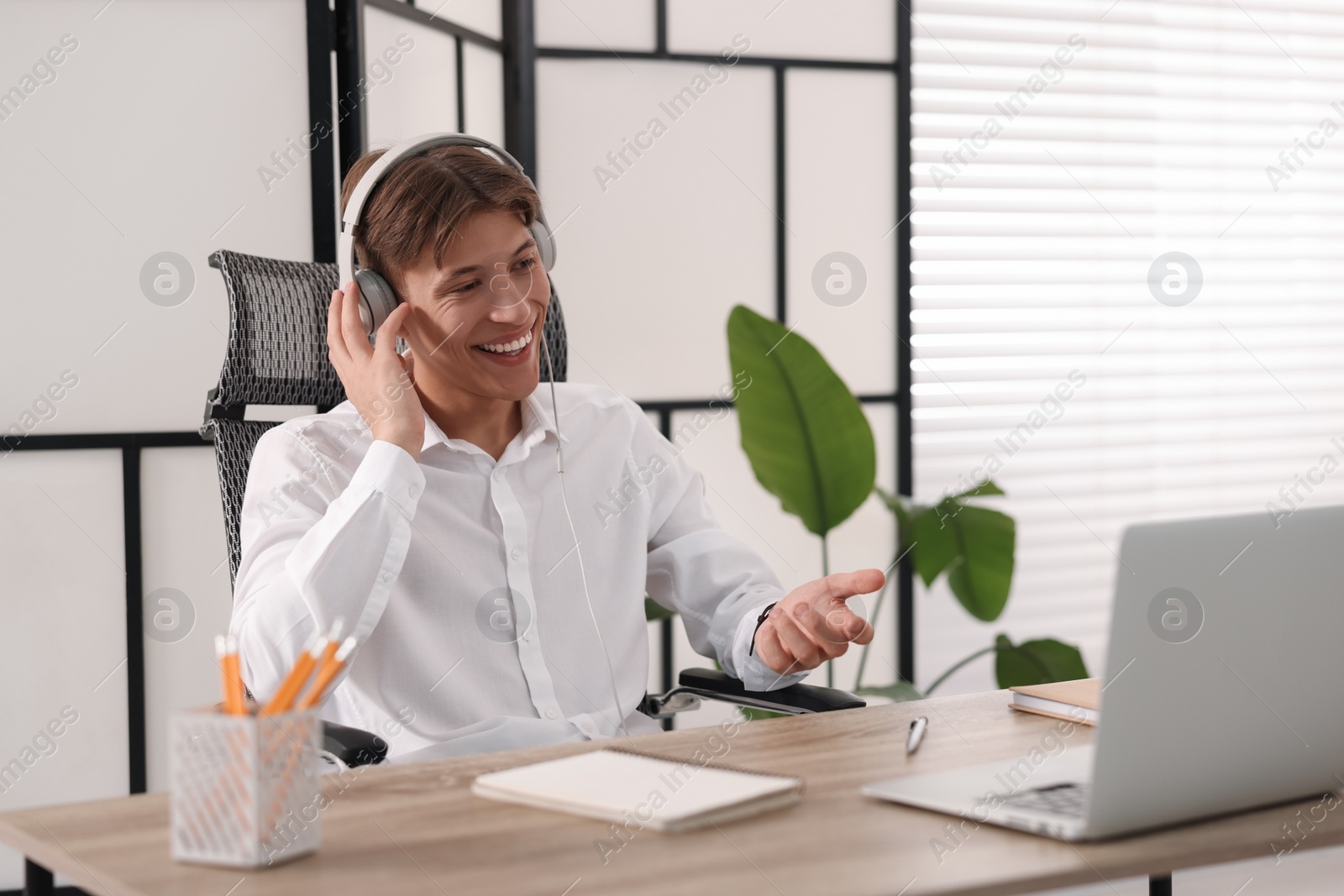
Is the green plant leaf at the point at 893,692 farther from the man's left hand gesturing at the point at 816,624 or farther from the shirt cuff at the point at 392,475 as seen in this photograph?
the shirt cuff at the point at 392,475

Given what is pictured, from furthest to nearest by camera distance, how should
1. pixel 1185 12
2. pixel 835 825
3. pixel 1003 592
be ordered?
pixel 1185 12 < pixel 1003 592 < pixel 835 825

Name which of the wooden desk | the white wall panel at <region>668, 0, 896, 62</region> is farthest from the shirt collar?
the white wall panel at <region>668, 0, 896, 62</region>

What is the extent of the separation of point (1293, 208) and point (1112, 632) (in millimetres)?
3238

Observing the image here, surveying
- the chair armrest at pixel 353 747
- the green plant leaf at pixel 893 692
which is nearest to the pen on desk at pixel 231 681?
the chair armrest at pixel 353 747

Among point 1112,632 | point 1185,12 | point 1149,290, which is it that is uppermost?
point 1185,12

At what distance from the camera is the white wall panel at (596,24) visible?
105 inches

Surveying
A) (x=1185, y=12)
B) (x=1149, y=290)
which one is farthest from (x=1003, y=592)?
(x=1185, y=12)

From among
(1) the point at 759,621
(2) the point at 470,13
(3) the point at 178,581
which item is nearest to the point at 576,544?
(1) the point at 759,621

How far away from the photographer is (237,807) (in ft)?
2.40

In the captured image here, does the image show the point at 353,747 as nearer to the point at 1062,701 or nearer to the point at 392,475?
the point at 392,475

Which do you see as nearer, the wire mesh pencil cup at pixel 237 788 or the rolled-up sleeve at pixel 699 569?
the wire mesh pencil cup at pixel 237 788

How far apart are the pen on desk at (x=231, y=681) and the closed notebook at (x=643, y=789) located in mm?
207

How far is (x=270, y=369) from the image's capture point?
1.57 meters

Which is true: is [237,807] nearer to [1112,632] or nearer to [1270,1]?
[1112,632]
